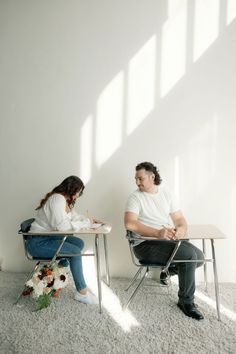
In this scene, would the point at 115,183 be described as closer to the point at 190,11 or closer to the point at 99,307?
the point at 99,307

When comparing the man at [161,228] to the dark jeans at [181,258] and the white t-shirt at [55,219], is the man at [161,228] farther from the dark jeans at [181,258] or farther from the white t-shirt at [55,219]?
the white t-shirt at [55,219]

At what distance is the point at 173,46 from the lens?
3.28m

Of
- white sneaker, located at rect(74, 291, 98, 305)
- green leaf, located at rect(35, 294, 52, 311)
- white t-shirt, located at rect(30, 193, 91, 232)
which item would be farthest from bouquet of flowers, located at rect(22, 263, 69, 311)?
white t-shirt, located at rect(30, 193, 91, 232)

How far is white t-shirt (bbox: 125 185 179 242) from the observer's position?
287cm

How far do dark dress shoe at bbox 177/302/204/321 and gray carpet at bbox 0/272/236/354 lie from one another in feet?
0.12

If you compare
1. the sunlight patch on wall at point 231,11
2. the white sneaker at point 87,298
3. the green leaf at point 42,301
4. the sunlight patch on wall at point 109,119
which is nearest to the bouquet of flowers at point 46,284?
the green leaf at point 42,301

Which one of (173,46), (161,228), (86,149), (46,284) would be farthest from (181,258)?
(173,46)

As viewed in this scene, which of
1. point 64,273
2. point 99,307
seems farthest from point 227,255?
point 64,273

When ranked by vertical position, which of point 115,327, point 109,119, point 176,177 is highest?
point 109,119

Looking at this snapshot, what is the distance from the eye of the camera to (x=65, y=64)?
11.3ft

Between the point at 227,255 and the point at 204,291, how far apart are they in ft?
1.43

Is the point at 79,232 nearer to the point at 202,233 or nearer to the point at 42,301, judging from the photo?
the point at 42,301

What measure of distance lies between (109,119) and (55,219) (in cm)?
120

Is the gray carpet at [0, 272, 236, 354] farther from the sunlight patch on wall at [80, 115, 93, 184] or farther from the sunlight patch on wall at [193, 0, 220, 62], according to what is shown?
the sunlight patch on wall at [193, 0, 220, 62]
